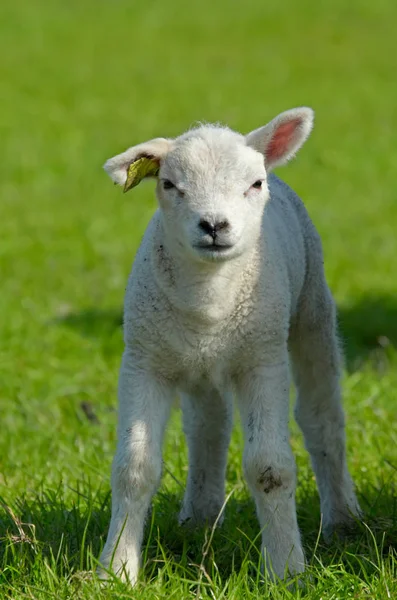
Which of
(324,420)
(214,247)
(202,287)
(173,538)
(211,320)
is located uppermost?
(214,247)

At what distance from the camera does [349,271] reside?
9.84 meters

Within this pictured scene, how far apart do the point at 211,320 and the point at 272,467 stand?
0.55 m

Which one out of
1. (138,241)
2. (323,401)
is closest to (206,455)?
(323,401)

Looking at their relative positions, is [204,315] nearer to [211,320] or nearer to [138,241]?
[211,320]

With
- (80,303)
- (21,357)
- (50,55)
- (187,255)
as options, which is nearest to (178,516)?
(187,255)

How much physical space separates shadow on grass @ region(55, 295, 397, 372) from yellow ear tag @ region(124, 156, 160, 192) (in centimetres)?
352

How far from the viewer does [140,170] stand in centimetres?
391

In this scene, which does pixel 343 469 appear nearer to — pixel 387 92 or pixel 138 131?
pixel 138 131

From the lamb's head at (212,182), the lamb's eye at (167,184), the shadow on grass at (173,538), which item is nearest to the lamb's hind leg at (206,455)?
the shadow on grass at (173,538)

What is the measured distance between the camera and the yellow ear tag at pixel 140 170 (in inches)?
151

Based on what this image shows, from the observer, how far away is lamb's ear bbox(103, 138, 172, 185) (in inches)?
151

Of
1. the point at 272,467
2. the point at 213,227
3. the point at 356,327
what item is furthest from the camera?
the point at 356,327

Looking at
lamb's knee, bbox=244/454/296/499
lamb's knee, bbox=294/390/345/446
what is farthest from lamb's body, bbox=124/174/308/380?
lamb's knee, bbox=294/390/345/446

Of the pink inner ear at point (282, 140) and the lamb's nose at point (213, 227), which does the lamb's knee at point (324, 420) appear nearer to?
the pink inner ear at point (282, 140)
